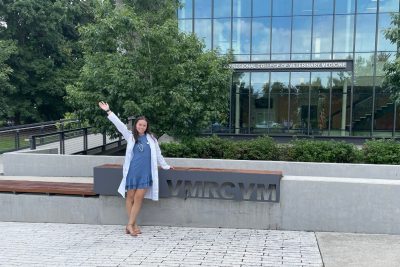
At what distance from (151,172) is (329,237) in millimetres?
2599

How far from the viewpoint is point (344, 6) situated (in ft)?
71.5

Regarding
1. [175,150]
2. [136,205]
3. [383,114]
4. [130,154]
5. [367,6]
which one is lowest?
[136,205]

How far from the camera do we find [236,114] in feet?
77.3

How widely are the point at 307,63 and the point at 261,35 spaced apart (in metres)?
3.03

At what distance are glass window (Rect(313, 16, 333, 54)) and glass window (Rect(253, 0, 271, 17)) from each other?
2.64 metres

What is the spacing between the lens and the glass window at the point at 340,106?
72.3 ft

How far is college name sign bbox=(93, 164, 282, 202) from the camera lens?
6.04m

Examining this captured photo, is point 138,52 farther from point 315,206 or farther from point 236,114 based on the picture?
point 236,114

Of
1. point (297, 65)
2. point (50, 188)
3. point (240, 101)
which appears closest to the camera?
point (50, 188)

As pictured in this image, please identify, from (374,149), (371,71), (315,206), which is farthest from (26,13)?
(315,206)

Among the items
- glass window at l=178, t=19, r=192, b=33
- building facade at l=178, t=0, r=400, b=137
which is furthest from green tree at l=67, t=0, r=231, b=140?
glass window at l=178, t=19, r=192, b=33

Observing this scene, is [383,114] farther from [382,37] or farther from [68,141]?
[68,141]

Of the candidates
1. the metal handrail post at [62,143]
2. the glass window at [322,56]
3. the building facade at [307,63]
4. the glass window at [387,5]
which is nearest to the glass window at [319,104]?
the building facade at [307,63]

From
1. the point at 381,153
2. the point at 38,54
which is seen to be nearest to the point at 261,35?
the point at 381,153
